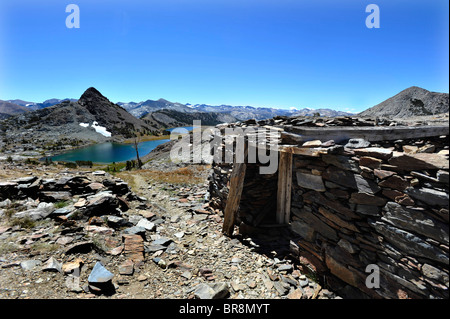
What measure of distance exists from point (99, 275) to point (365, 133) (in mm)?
6896

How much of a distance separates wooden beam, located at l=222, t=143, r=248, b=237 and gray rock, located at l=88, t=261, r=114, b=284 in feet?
13.0

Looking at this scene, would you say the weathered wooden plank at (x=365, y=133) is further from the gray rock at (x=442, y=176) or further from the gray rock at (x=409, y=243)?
the gray rock at (x=409, y=243)

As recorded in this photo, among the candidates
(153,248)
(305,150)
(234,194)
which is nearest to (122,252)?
(153,248)

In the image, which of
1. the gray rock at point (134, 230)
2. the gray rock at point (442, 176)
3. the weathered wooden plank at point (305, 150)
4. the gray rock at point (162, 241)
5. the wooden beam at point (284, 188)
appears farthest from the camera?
the wooden beam at point (284, 188)

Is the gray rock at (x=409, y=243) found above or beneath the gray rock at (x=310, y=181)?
beneath

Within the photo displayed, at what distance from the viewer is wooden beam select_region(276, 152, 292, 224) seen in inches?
291

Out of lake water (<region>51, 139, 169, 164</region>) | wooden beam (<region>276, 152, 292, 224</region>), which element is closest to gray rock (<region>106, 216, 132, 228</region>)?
wooden beam (<region>276, 152, 292, 224</region>)

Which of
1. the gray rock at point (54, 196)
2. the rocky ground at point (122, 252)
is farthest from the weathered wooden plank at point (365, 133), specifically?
the gray rock at point (54, 196)

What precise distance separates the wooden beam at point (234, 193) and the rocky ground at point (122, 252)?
528mm

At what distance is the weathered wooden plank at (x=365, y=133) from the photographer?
3543 mm

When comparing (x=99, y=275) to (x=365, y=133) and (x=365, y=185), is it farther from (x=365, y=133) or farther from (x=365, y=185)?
(x=365, y=133)

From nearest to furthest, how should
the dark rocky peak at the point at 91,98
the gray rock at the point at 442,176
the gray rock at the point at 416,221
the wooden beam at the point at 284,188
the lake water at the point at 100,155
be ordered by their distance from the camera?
the gray rock at the point at 442,176 → the gray rock at the point at 416,221 → the wooden beam at the point at 284,188 → the lake water at the point at 100,155 → the dark rocky peak at the point at 91,98

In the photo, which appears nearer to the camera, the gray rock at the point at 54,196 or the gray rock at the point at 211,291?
the gray rock at the point at 211,291

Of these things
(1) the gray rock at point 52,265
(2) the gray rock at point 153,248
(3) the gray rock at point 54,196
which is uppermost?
(3) the gray rock at point 54,196
